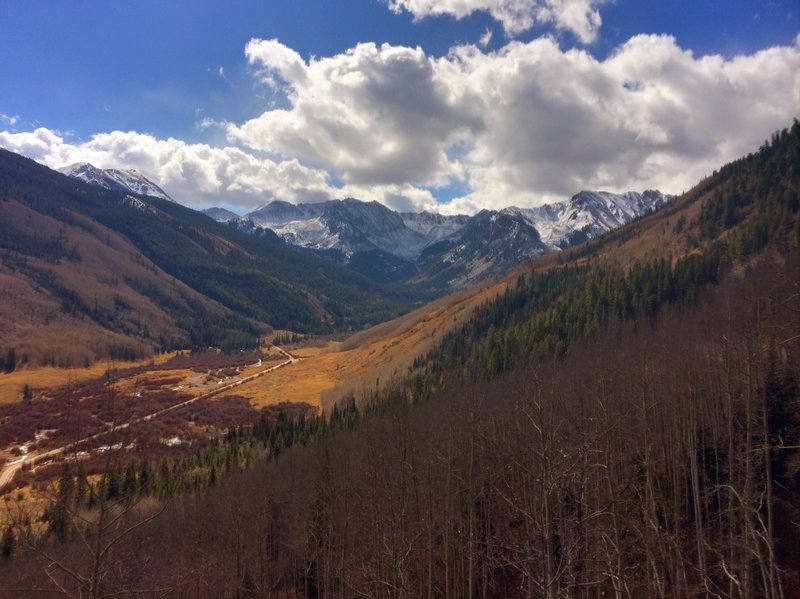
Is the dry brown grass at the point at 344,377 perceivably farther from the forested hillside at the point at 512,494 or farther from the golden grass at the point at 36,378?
the forested hillside at the point at 512,494

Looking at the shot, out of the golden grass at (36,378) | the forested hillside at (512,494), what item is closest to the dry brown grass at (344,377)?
the golden grass at (36,378)

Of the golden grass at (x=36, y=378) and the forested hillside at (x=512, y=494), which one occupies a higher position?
the forested hillside at (x=512, y=494)

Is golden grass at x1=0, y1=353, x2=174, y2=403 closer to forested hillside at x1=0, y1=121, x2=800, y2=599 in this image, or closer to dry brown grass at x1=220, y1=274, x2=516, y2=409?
dry brown grass at x1=220, y1=274, x2=516, y2=409

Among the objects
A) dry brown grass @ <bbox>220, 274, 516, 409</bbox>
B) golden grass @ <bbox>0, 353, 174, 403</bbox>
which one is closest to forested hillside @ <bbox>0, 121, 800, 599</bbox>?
dry brown grass @ <bbox>220, 274, 516, 409</bbox>

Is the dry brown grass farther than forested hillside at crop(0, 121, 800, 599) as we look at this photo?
Yes

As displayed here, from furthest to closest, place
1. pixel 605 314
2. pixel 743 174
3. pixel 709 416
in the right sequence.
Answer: pixel 743 174 → pixel 605 314 → pixel 709 416

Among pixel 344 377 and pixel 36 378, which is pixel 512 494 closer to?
pixel 344 377

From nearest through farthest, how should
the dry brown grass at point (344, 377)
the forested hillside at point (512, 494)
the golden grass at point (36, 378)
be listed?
1. the forested hillside at point (512, 494)
2. the golden grass at point (36, 378)
3. the dry brown grass at point (344, 377)

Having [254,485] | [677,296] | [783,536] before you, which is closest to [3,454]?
[254,485]

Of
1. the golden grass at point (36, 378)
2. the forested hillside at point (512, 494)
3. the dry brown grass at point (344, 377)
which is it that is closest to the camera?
the forested hillside at point (512, 494)

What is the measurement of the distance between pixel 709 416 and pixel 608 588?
1716cm

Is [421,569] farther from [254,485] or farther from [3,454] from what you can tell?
[3,454]

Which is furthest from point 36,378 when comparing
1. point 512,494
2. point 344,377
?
point 512,494

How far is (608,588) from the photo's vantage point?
34.8m
